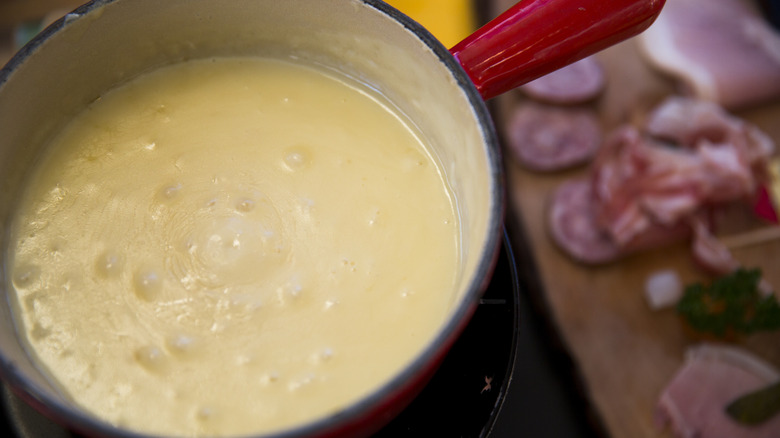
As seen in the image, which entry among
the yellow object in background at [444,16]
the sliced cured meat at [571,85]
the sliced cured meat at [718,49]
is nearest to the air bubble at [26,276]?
the yellow object in background at [444,16]

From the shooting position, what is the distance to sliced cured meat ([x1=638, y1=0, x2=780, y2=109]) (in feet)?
5.24

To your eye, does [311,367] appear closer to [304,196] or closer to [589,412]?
[304,196]

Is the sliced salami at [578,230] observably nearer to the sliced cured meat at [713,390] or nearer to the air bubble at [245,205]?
the sliced cured meat at [713,390]

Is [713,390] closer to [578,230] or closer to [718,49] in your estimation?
[578,230]

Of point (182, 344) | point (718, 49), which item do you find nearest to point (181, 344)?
point (182, 344)

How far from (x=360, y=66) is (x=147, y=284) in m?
0.34

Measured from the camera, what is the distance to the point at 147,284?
663mm

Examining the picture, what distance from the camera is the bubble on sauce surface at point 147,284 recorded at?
659 mm

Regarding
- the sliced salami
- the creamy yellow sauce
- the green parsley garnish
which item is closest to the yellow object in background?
the sliced salami

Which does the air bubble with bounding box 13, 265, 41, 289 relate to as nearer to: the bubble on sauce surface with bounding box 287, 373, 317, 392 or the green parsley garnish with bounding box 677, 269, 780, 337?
the bubble on sauce surface with bounding box 287, 373, 317, 392

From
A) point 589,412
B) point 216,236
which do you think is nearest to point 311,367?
point 216,236

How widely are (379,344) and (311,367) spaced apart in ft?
0.21

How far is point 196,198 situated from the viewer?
723 millimetres

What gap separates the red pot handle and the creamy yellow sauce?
0.15 m
